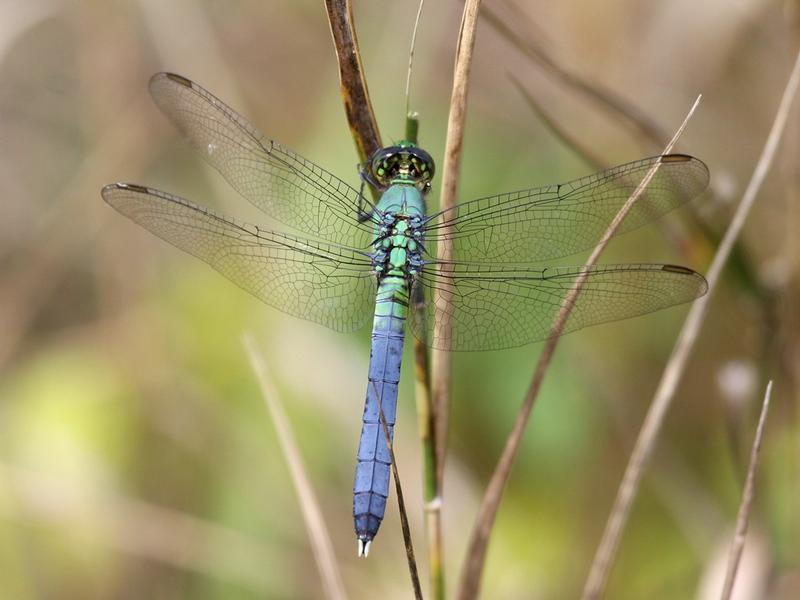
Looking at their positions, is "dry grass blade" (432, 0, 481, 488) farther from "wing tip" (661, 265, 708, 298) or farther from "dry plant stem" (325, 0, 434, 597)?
"wing tip" (661, 265, 708, 298)

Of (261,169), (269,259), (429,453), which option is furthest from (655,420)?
(261,169)

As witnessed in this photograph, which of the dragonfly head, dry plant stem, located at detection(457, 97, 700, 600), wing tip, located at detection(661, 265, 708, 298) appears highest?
the dragonfly head

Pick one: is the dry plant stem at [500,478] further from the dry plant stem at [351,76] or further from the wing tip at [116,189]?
the wing tip at [116,189]

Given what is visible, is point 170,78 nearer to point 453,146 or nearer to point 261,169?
point 261,169

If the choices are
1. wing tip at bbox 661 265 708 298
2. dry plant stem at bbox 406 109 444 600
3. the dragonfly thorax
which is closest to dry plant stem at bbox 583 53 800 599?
wing tip at bbox 661 265 708 298

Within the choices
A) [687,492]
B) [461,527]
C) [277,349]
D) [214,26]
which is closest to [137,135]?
[214,26]

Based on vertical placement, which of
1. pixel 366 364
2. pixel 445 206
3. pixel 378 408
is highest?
pixel 366 364
